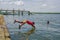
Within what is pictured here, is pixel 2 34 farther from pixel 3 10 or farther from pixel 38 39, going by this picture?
pixel 3 10

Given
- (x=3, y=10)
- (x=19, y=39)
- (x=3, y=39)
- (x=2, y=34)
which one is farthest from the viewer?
(x=3, y=10)

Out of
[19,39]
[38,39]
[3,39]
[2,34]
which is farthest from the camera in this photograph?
[38,39]

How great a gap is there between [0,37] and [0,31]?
1424 mm

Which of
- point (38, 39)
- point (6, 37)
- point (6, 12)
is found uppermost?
point (6, 37)

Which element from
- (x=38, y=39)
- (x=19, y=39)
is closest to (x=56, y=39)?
(x=38, y=39)

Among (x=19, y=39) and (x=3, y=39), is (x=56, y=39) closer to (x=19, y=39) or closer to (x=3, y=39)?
(x=19, y=39)

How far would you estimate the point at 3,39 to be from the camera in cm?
1083

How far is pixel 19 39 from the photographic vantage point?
96.2 feet

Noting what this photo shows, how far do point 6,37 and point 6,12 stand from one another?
18082 cm

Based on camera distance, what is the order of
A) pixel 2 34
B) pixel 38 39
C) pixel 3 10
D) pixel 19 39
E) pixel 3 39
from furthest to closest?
pixel 3 10
pixel 38 39
pixel 19 39
pixel 2 34
pixel 3 39

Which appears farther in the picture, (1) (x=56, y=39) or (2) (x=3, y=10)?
(2) (x=3, y=10)

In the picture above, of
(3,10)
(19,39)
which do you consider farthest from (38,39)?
(3,10)

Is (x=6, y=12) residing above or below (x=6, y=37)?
below

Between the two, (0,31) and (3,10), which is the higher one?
(0,31)
